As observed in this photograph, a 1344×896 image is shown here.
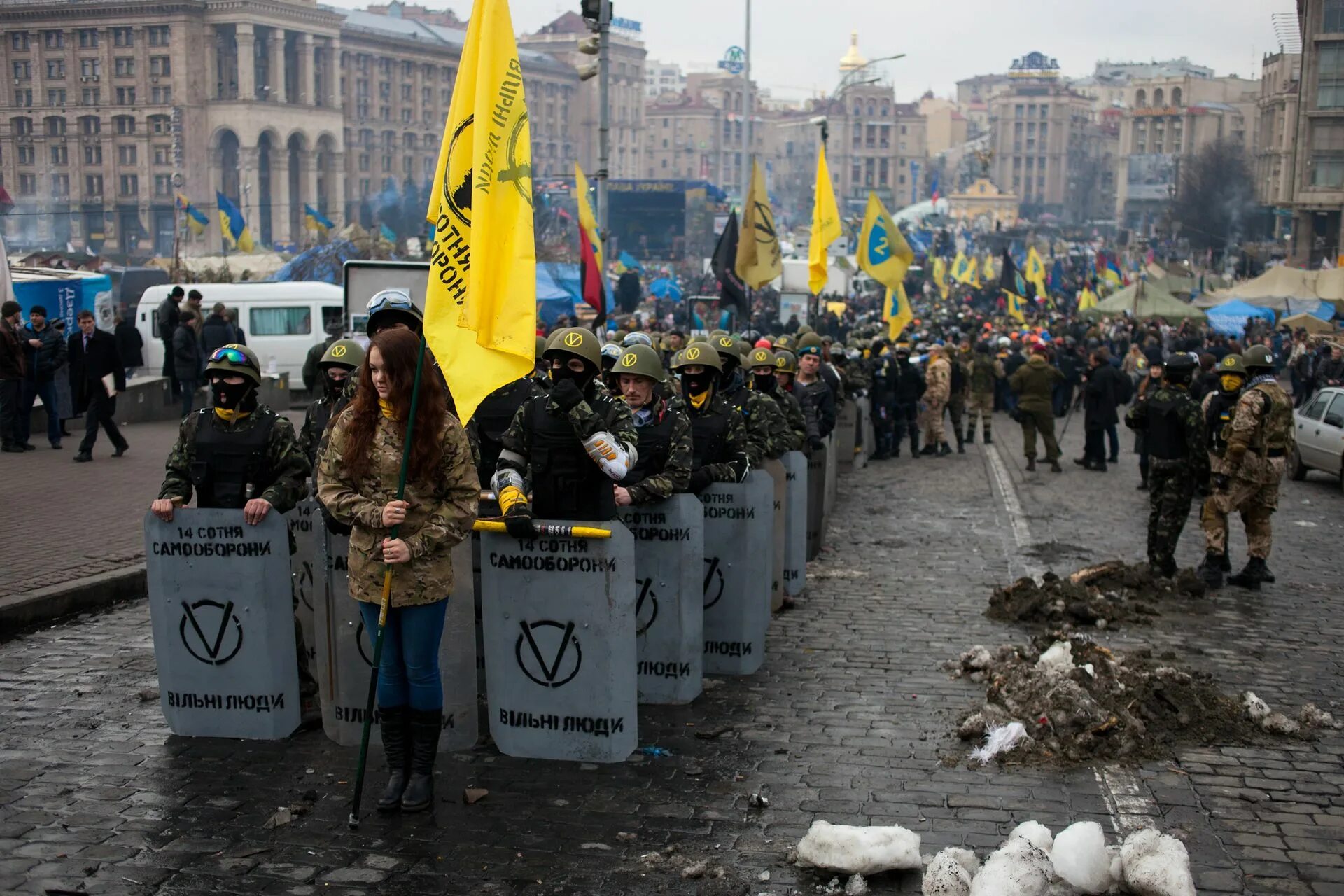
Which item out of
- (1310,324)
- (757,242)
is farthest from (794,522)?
(1310,324)

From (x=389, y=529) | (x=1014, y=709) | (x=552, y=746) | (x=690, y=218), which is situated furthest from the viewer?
(x=690, y=218)

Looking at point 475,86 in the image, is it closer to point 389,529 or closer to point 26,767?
point 389,529

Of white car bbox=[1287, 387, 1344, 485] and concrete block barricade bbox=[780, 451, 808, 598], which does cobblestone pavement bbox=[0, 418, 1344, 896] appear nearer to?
concrete block barricade bbox=[780, 451, 808, 598]

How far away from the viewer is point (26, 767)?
6223 mm

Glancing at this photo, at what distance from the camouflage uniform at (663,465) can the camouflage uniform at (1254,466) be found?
217 inches

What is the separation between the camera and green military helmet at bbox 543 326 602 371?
6703 mm

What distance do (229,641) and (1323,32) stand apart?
6768cm

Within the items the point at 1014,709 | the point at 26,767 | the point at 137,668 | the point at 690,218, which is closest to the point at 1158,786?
the point at 1014,709

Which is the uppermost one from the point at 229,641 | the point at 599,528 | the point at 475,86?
the point at 475,86

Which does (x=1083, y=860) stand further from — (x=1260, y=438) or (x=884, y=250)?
(x=884, y=250)

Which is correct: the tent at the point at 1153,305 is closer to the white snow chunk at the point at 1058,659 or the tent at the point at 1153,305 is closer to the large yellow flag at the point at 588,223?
the large yellow flag at the point at 588,223

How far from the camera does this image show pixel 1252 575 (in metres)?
11.1

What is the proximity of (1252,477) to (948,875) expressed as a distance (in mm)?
7120

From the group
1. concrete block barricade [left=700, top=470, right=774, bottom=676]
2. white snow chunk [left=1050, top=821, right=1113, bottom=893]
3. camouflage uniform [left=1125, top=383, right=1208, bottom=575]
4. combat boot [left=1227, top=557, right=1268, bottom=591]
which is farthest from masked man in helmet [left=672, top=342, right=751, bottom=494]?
combat boot [left=1227, top=557, right=1268, bottom=591]
